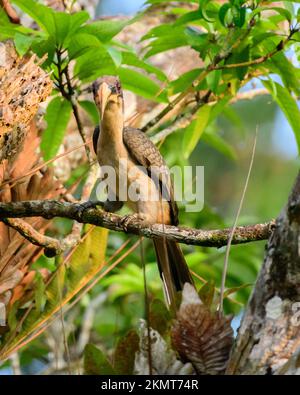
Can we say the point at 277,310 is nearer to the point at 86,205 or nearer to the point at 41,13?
the point at 86,205

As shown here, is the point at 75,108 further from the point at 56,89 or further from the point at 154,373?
the point at 154,373

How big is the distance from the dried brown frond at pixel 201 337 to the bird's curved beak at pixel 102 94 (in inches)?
64.4

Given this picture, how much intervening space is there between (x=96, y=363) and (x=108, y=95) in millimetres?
1641

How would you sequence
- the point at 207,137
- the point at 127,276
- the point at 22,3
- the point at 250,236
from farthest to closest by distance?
the point at 207,137 → the point at 127,276 → the point at 22,3 → the point at 250,236

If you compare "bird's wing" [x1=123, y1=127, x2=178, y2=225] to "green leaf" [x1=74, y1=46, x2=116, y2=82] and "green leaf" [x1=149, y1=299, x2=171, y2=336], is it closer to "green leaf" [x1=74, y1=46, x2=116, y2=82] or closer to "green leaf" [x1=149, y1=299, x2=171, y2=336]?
"green leaf" [x1=74, y1=46, x2=116, y2=82]

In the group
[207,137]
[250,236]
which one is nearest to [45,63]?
[250,236]

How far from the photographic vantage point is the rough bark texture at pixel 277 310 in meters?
1.34

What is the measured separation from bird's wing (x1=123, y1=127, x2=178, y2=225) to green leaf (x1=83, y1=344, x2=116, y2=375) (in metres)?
1.58

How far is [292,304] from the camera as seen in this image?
1.35 m

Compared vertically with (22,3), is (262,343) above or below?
below

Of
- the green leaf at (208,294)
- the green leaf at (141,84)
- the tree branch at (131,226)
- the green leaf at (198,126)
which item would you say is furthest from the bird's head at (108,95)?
→ the green leaf at (208,294)

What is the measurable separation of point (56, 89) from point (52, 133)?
21 centimetres
